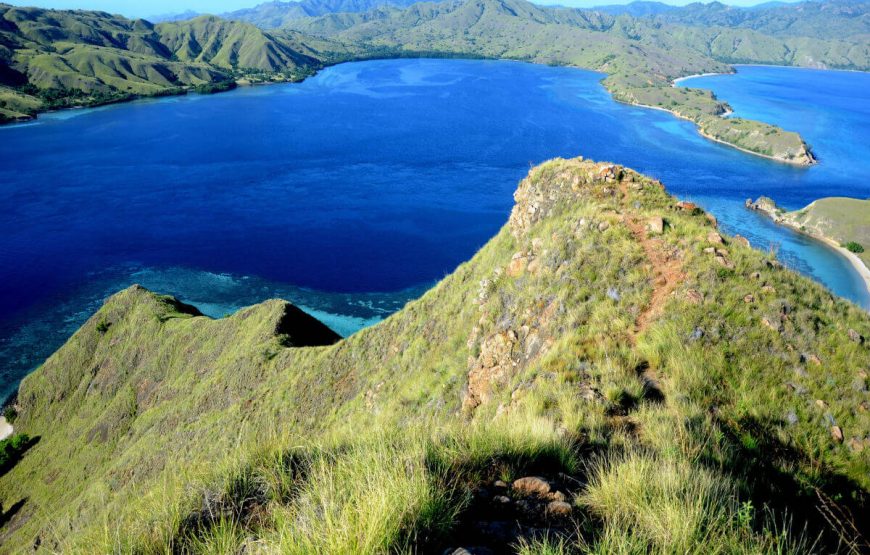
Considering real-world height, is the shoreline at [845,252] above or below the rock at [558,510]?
below

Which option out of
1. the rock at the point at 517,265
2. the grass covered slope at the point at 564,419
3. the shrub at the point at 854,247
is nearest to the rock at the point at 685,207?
the grass covered slope at the point at 564,419

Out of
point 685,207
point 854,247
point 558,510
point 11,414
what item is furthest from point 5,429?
point 854,247

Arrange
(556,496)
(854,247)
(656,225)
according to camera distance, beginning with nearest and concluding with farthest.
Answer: (556,496)
(656,225)
(854,247)

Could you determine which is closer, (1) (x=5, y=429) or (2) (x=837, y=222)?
(1) (x=5, y=429)

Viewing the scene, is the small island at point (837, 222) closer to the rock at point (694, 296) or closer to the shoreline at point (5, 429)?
the rock at point (694, 296)

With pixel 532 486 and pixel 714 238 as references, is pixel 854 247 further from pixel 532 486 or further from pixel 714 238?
pixel 532 486

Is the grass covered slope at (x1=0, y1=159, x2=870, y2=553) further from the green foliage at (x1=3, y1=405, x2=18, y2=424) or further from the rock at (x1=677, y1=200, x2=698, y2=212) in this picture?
the green foliage at (x1=3, y1=405, x2=18, y2=424)

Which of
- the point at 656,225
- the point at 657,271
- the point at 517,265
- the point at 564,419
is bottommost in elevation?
the point at 517,265
